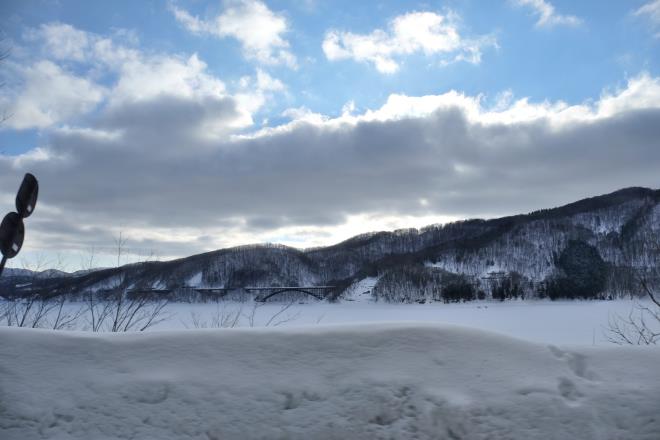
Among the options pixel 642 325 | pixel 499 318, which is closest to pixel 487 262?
pixel 499 318

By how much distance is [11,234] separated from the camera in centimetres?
430

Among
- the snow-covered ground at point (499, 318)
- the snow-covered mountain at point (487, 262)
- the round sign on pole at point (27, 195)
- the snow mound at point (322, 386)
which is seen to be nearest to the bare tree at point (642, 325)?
the snow-covered ground at point (499, 318)

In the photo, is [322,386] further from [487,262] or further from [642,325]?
[487,262]

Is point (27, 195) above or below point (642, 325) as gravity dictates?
above

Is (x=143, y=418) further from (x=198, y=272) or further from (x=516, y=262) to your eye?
(x=516, y=262)

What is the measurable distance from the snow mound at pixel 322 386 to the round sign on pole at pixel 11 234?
765 millimetres

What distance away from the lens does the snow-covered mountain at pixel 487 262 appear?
4193 inches

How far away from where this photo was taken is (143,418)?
133 inches

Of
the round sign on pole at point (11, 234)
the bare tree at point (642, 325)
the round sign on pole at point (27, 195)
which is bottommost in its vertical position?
the bare tree at point (642, 325)

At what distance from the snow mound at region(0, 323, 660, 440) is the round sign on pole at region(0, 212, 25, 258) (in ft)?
2.51

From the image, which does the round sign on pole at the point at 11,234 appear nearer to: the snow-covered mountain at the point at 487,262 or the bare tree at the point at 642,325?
the bare tree at the point at 642,325

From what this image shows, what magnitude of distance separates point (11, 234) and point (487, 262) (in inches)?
6431

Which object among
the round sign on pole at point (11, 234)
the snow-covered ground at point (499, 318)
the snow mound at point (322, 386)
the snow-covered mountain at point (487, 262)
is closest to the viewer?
the snow mound at point (322, 386)

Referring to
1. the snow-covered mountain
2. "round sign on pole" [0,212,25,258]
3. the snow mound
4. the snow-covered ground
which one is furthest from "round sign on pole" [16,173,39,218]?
the snow-covered mountain
